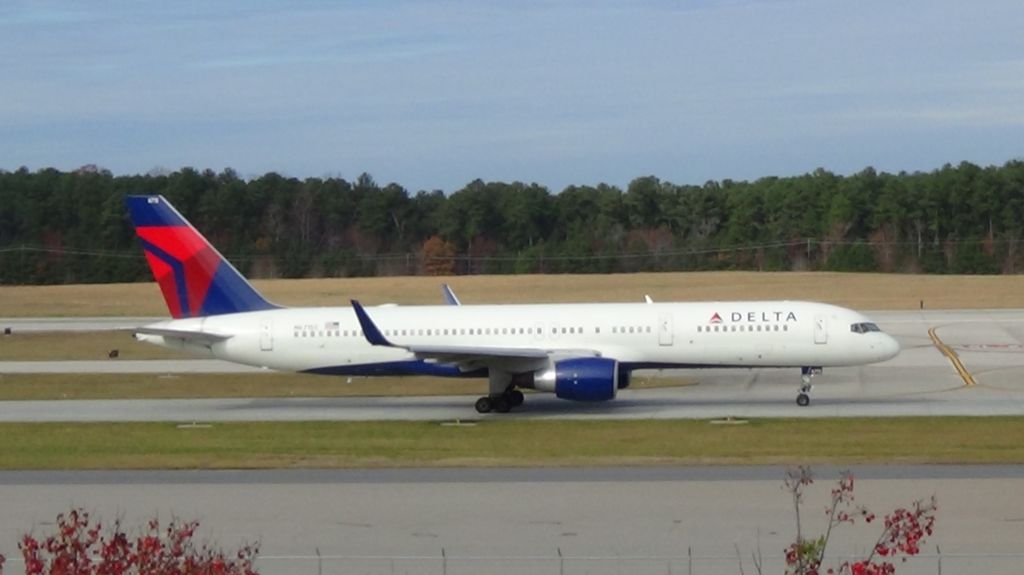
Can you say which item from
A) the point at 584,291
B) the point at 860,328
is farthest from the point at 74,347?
the point at 584,291

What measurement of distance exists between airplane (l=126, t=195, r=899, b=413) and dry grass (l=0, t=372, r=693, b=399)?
389 cm

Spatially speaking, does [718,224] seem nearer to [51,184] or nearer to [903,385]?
[51,184]

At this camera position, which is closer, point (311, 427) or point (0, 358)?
point (311, 427)

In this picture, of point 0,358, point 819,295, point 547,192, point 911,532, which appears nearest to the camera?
point 911,532

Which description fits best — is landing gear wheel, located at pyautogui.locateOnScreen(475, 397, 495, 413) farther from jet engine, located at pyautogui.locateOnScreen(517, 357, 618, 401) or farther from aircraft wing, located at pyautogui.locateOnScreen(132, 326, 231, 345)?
aircraft wing, located at pyautogui.locateOnScreen(132, 326, 231, 345)

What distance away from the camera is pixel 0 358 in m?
55.7

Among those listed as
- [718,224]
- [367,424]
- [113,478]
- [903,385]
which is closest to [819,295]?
[718,224]

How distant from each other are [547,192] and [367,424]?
9923 cm

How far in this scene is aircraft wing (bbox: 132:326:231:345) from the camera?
36312 millimetres

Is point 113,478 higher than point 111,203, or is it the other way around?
point 111,203

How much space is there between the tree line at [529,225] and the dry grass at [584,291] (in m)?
11.0

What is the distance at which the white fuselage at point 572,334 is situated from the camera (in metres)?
35.4

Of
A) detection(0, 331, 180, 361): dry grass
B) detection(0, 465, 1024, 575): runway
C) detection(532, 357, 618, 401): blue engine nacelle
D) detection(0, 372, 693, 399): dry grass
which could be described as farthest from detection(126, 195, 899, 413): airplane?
detection(0, 331, 180, 361): dry grass

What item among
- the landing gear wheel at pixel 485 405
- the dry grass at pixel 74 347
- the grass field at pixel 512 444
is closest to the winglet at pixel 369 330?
the grass field at pixel 512 444
